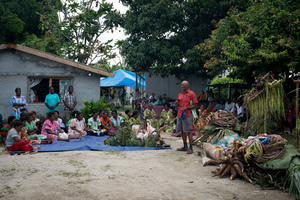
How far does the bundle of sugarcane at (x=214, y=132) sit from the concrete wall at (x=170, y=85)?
10.5 metres

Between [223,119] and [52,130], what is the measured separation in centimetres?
568

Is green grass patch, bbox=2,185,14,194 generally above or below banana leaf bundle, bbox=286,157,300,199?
below

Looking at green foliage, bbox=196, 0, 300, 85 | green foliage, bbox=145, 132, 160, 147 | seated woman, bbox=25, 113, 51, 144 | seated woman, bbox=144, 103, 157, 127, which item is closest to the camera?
green foliage, bbox=145, 132, 160, 147

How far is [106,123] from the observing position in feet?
39.8

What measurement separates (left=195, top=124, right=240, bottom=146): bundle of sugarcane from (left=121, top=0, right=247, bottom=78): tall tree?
330 inches

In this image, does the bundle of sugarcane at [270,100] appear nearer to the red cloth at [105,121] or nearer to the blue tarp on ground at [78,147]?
the blue tarp on ground at [78,147]

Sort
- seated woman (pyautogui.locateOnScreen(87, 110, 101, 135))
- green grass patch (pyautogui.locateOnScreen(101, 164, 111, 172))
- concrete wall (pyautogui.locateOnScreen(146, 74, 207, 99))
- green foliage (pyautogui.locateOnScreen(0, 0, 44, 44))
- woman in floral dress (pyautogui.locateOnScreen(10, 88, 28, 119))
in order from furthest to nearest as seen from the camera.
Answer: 1. green foliage (pyautogui.locateOnScreen(0, 0, 44, 44))
2. concrete wall (pyautogui.locateOnScreen(146, 74, 207, 99))
3. seated woman (pyautogui.locateOnScreen(87, 110, 101, 135))
4. woman in floral dress (pyautogui.locateOnScreen(10, 88, 28, 119))
5. green grass patch (pyautogui.locateOnScreen(101, 164, 111, 172))

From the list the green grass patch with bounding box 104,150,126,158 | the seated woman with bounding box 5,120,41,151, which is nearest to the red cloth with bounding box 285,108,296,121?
the green grass patch with bounding box 104,150,126,158

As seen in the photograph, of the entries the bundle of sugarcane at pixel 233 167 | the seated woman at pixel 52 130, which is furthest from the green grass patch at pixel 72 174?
the seated woman at pixel 52 130

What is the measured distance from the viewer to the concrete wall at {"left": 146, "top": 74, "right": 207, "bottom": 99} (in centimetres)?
1983

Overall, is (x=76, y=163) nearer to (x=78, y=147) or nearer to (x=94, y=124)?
(x=78, y=147)

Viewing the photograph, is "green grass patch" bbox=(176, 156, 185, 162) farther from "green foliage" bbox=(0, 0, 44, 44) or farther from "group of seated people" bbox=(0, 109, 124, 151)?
"green foliage" bbox=(0, 0, 44, 44)

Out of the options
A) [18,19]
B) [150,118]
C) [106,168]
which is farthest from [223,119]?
[18,19]

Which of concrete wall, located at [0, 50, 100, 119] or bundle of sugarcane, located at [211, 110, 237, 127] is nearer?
bundle of sugarcane, located at [211, 110, 237, 127]
